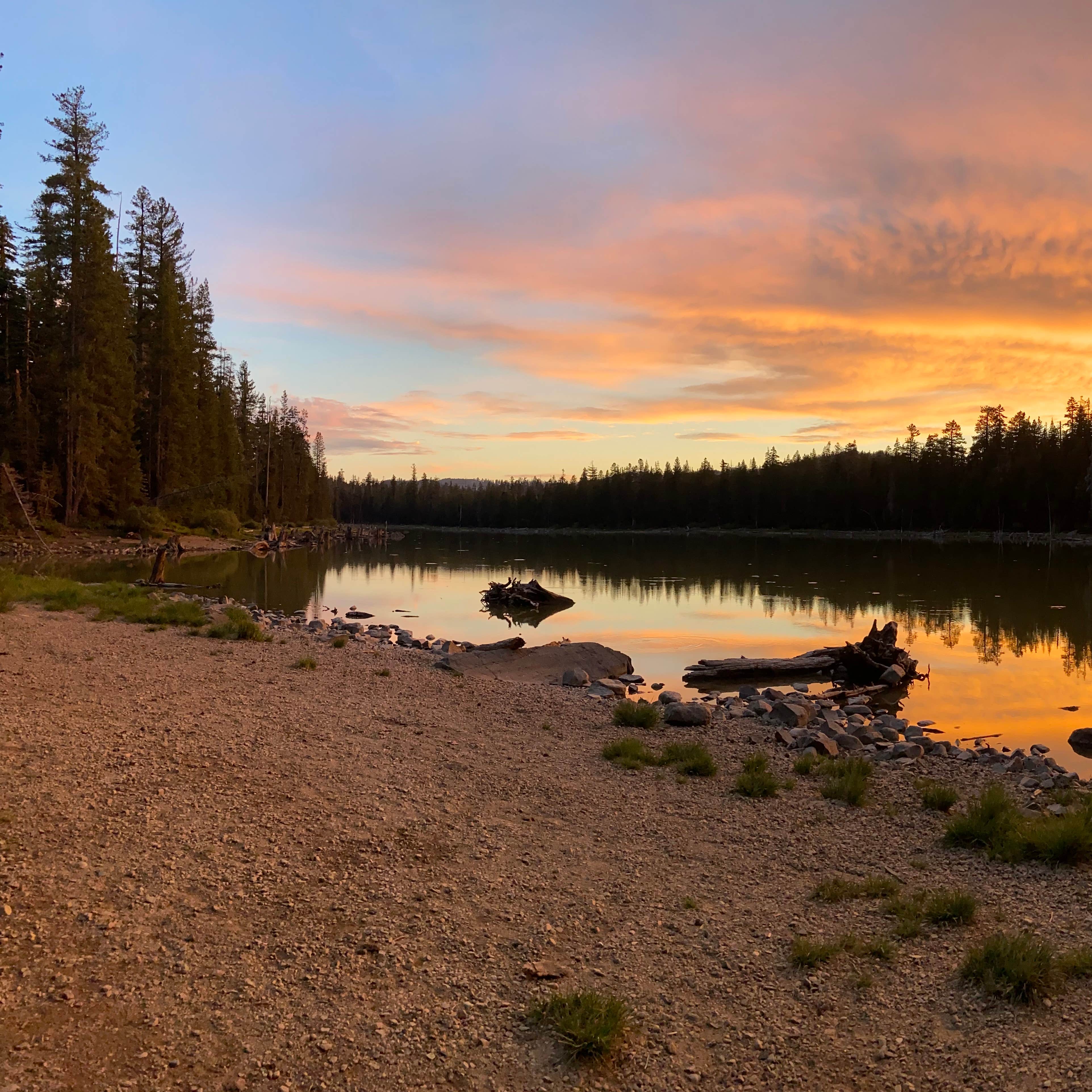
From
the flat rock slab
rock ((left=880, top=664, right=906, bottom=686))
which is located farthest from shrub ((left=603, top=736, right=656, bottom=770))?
rock ((left=880, top=664, right=906, bottom=686))

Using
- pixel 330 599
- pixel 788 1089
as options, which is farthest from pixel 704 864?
pixel 330 599

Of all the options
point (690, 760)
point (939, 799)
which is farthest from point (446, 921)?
point (939, 799)

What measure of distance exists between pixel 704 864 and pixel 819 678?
11.6m

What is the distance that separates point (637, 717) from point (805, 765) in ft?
8.51

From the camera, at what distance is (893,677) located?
15836mm

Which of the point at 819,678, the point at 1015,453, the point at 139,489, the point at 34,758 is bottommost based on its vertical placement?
the point at 819,678

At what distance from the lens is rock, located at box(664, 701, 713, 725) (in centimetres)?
1072

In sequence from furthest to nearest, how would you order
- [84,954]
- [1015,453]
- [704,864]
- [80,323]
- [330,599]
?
[1015,453]
[80,323]
[330,599]
[704,864]
[84,954]

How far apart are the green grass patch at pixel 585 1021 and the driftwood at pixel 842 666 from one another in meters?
12.3

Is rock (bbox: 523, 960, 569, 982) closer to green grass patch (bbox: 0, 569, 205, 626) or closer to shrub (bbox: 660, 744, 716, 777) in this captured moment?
shrub (bbox: 660, 744, 716, 777)

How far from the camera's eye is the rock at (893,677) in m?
15.8

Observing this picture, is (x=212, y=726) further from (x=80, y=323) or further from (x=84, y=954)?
(x=80, y=323)

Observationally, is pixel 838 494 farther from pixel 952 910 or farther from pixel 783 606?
pixel 952 910

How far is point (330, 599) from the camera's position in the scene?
1148 inches
